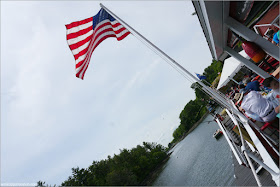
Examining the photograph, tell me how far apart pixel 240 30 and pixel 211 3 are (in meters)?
0.82

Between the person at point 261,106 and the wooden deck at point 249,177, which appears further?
the wooden deck at point 249,177

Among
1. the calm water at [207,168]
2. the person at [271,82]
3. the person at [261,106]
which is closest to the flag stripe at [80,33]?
the person at [261,106]

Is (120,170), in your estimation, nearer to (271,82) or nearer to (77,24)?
(77,24)

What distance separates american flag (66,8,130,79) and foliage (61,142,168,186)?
52762 millimetres

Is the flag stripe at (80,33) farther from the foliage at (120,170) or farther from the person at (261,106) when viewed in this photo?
the foliage at (120,170)

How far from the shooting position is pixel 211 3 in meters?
1.90

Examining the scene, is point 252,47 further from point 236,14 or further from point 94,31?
point 94,31

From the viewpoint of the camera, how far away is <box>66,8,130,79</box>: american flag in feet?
24.7

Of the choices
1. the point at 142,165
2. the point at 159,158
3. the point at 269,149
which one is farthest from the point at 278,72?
the point at 159,158

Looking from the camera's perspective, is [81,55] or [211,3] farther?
[81,55]

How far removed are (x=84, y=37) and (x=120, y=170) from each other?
58470mm

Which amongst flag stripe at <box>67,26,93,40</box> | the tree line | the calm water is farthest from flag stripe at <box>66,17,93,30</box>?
the tree line

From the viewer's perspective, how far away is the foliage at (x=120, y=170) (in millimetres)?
56931

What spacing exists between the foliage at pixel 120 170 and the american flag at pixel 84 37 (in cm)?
5276
